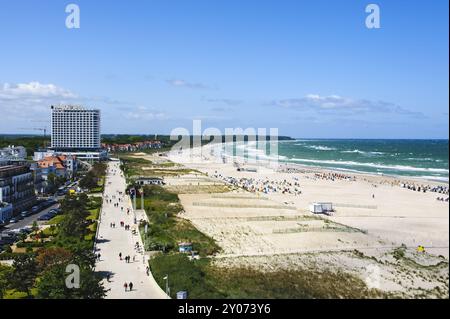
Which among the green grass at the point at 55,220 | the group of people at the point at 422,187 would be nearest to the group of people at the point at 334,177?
the group of people at the point at 422,187

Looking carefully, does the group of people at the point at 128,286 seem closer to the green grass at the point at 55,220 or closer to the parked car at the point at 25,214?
the green grass at the point at 55,220

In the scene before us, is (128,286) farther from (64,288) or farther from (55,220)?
(55,220)

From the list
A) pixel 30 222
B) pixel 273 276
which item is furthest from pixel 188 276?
pixel 30 222

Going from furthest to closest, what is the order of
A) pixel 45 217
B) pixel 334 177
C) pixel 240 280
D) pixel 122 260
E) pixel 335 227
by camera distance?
1. pixel 334 177
2. pixel 45 217
3. pixel 335 227
4. pixel 122 260
5. pixel 240 280

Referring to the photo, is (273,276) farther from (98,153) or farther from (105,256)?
(98,153)

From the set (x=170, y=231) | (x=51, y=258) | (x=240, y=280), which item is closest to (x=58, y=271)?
(x=51, y=258)

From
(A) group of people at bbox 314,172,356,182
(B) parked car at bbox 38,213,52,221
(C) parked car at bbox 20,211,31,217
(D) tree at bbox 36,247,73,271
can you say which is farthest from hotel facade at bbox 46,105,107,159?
(D) tree at bbox 36,247,73,271
